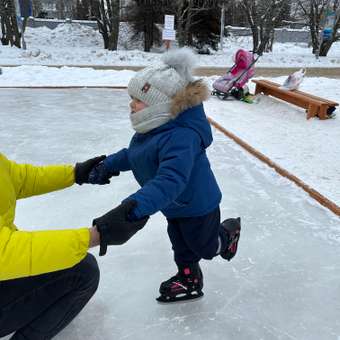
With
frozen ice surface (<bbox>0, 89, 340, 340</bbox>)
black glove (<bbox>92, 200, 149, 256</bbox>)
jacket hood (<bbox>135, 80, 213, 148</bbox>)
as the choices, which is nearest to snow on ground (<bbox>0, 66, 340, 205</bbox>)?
frozen ice surface (<bbox>0, 89, 340, 340</bbox>)

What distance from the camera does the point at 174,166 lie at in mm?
1701

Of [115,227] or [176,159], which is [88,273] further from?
[176,159]

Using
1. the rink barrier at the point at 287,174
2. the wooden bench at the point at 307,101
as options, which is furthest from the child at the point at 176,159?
the wooden bench at the point at 307,101

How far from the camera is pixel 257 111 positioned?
700 cm

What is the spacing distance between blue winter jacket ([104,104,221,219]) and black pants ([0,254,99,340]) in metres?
0.40

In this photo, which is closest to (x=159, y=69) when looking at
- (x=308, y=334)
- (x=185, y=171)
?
(x=185, y=171)

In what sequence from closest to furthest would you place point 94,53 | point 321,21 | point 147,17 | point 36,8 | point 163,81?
point 163,81, point 94,53, point 321,21, point 147,17, point 36,8

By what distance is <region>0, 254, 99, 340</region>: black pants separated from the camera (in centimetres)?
161

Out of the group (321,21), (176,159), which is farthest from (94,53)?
(176,159)

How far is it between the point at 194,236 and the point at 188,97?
65 centimetres

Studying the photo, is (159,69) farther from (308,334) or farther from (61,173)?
(308,334)

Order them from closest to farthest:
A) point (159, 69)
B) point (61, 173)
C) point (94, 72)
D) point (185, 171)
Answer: point (185, 171) < point (159, 69) < point (61, 173) < point (94, 72)

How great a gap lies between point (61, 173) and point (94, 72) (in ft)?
27.0

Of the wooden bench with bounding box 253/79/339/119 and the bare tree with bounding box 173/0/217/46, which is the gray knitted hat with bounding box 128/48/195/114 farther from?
the bare tree with bounding box 173/0/217/46
